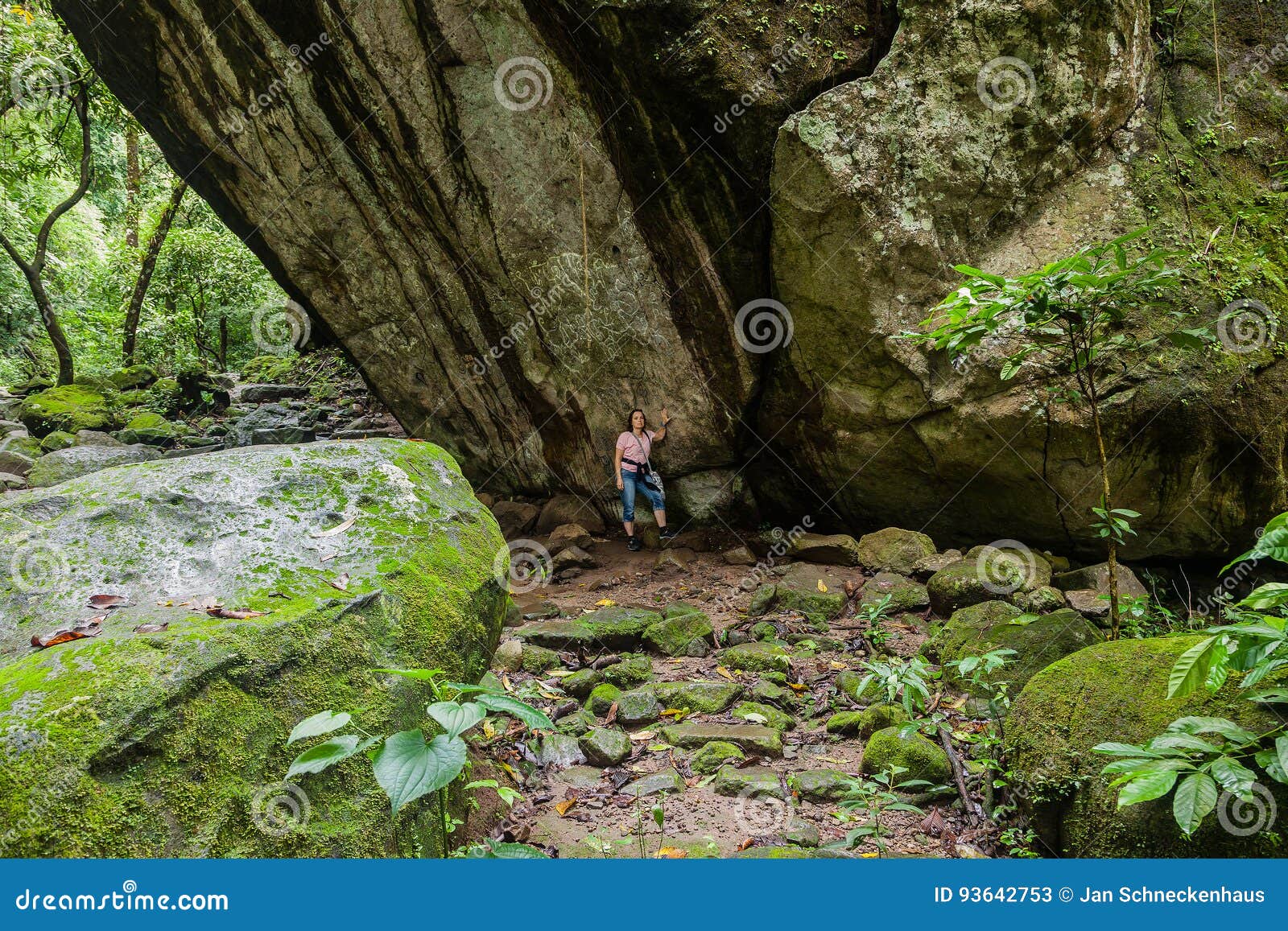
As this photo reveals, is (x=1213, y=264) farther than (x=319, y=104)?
No

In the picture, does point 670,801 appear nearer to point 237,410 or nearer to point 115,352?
point 237,410

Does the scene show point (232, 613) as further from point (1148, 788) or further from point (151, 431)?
point (151, 431)

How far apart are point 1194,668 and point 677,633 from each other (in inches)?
145

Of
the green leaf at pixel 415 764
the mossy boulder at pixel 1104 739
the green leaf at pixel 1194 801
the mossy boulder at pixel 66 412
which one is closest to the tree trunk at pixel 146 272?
the mossy boulder at pixel 66 412

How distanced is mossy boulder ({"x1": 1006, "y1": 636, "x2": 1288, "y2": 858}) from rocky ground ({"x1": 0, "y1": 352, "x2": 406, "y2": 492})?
9304mm

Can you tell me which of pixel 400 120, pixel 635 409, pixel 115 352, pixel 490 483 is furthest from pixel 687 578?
pixel 115 352

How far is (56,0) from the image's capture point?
7809 mm

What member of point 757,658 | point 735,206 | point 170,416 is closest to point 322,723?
point 757,658

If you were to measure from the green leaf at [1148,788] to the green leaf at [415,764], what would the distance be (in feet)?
5.43

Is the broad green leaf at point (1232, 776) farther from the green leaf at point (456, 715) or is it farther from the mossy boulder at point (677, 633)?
the mossy boulder at point (677, 633)

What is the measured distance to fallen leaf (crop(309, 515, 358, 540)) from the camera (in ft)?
10.5

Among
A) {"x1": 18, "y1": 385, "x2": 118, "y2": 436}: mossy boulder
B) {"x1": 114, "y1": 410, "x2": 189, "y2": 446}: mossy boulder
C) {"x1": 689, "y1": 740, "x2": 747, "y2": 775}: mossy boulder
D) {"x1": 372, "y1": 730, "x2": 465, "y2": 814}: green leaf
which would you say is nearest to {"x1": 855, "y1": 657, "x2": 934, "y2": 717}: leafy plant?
{"x1": 689, "y1": 740, "x2": 747, "y2": 775}: mossy boulder

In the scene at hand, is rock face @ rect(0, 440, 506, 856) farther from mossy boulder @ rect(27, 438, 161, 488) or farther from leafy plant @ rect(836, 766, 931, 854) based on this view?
mossy boulder @ rect(27, 438, 161, 488)

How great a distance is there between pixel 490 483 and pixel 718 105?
5.45 m
